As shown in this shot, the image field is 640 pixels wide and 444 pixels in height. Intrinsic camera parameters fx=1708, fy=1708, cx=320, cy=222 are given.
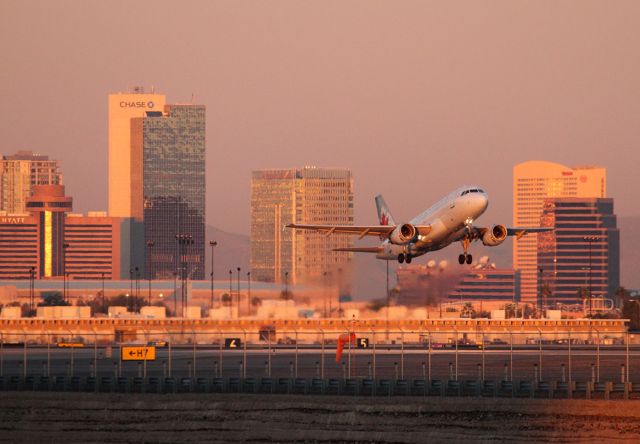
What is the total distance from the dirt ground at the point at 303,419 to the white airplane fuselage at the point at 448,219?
14.8 meters

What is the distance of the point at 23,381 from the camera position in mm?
131500

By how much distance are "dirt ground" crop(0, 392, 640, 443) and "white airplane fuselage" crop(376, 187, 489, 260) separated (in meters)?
14.8

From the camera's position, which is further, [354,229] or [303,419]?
[354,229]

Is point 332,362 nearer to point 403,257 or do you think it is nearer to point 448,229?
point 403,257

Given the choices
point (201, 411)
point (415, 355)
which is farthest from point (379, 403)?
point (415, 355)

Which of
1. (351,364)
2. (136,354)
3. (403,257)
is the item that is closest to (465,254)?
(403,257)

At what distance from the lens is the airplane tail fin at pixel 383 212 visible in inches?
6541

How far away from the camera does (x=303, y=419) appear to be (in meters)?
118

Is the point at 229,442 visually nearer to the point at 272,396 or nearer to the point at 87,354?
the point at 272,396

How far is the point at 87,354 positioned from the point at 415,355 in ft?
111

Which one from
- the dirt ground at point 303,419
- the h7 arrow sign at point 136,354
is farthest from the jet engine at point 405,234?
the h7 arrow sign at point 136,354

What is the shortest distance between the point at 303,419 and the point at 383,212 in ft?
176

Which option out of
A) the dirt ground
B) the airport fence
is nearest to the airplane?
the airport fence

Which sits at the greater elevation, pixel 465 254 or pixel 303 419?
pixel 465 254
